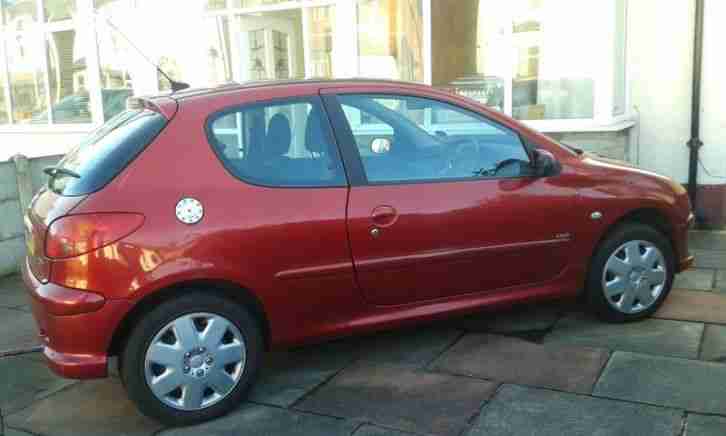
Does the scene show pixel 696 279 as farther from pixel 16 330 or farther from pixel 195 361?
pixel 16 330

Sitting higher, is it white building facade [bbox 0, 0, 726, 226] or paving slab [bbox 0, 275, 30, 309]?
white building facade [bbox 0, 0, 726, 226]

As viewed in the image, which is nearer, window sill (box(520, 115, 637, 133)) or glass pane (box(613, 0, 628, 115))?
window sill (box(520, 115, 637, 133))

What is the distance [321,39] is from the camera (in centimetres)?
979

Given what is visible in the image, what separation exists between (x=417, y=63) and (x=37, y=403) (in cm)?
603

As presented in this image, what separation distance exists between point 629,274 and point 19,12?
35.5 ft

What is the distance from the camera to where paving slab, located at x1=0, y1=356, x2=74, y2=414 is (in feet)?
14.1

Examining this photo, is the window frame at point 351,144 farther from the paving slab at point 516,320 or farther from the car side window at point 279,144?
the paving slab at point 516,320

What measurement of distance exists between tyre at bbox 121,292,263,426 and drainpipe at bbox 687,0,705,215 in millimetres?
5465

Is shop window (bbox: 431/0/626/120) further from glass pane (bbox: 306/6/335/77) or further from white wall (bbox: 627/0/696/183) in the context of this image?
glass pane (bbox: 306/6/335/77)

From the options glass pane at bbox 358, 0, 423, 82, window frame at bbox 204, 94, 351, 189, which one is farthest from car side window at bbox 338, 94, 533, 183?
glass pane at bbox 358, 0, 423, 82

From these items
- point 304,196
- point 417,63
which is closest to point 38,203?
point 304,196

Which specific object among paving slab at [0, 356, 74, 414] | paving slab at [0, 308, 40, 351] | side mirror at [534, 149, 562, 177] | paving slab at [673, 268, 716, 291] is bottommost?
paving slab at [0, 356, 74, 414]

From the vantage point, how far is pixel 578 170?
4676mm

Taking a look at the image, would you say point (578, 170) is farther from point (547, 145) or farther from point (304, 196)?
point (304, 196)
